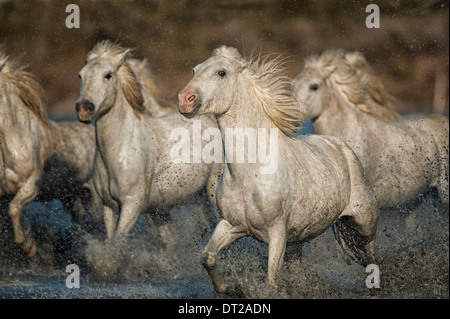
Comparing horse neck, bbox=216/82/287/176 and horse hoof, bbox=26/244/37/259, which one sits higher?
horse neck, bbox=216/82/287/176

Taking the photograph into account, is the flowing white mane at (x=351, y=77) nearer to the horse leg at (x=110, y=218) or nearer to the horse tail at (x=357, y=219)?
the horse tail at (x=357, y=219)

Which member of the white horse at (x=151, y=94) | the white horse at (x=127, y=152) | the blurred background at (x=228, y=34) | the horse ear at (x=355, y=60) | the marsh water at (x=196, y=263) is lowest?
the marsh water at (x=196, y=263)

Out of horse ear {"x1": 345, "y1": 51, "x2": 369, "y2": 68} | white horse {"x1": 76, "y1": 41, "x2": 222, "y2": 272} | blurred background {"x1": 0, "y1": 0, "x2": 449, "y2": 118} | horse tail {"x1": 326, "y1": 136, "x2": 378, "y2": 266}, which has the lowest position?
horse tail {"x1": 326, "y1": 136, "x2": 378, "y2": 266}

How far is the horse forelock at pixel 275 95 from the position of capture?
6.05 meters

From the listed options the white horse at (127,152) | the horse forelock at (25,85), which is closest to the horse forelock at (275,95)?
the white horse at (127,152)

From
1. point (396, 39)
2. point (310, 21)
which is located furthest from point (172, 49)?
point (396, 39)

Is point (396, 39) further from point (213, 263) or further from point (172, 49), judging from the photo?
point (213, 263)

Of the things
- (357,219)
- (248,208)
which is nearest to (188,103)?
(248,208)

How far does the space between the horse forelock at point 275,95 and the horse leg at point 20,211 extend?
2.89 m

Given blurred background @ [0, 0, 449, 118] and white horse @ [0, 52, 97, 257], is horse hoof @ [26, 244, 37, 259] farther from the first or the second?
blurred background @ [0, 0, 449, 118]

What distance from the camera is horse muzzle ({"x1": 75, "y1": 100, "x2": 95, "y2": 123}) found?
7.34 metres

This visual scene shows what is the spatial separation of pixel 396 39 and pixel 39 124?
2640 centimetres

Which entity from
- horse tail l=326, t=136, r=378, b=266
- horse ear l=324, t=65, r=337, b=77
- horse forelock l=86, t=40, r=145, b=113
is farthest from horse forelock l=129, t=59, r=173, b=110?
horse tail l=326, t=136, r=378, b=266

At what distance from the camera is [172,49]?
3061 cm
